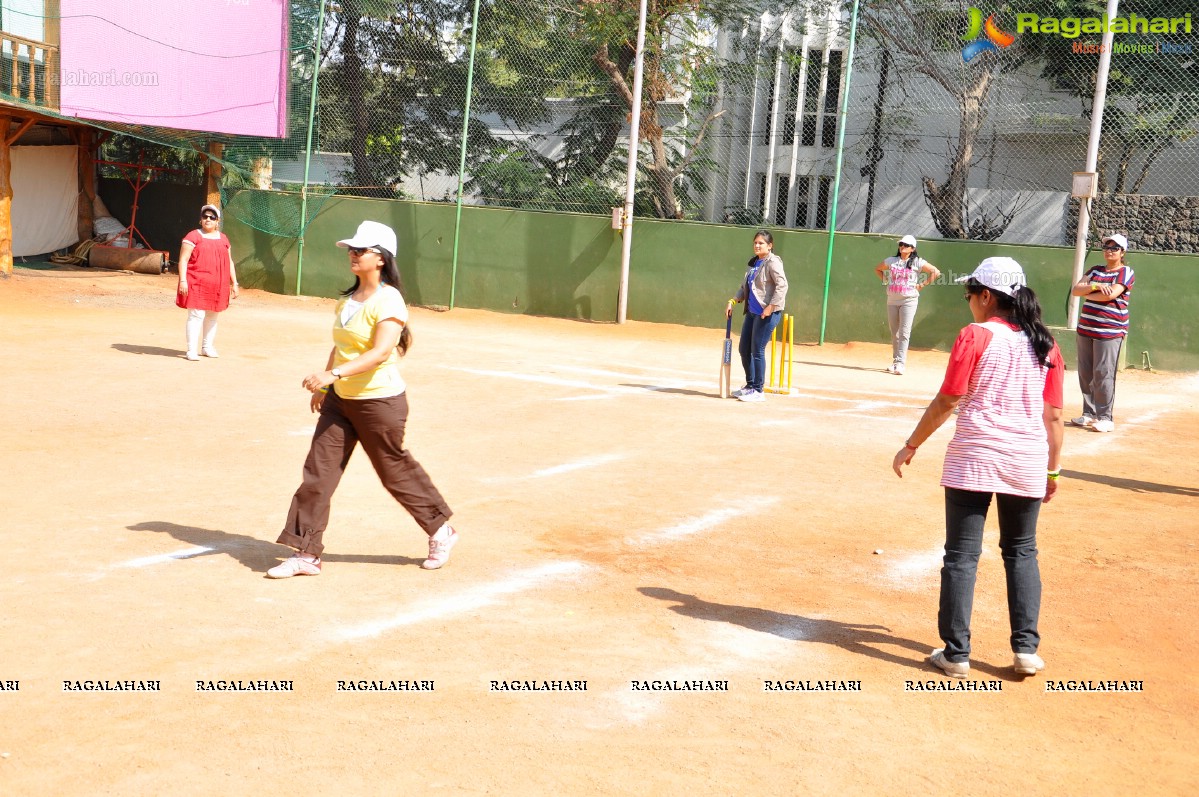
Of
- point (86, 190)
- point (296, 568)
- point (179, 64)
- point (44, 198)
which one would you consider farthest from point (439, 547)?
point (86, 190)

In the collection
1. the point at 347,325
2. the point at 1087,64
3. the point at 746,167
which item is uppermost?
the point at 1087,64

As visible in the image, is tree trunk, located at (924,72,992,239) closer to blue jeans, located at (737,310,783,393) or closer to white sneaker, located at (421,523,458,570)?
blue jeans, located at (737,310,783,393)

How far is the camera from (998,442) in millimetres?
4965

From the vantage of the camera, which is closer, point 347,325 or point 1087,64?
point 347,325

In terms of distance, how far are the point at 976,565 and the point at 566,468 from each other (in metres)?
4.33

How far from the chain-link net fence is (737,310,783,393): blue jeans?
273 inches

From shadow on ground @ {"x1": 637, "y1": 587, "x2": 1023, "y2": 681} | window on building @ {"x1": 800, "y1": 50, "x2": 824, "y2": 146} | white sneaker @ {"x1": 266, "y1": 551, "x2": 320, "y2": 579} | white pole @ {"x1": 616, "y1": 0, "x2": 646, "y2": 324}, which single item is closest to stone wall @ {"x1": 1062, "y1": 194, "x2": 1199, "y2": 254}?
window on building @ {"x1": 800, "y1": 50, "x2": 824, "y2": 146}

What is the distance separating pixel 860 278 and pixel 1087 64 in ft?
14.5

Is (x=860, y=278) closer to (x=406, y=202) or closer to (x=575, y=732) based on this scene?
(x=406, y=202)

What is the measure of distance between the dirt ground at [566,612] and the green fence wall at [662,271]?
247 inches

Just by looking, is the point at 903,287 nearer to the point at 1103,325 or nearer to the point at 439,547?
the point at 1103,325

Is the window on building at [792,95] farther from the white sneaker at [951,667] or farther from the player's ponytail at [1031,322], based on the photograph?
the white sneaker at [951,667]

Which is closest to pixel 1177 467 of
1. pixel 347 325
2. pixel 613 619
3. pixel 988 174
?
pixel 613 619

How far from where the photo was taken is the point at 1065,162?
735 inches
